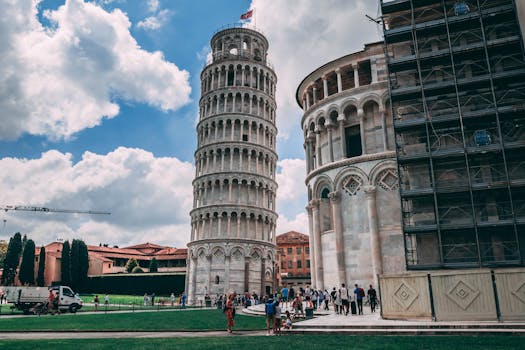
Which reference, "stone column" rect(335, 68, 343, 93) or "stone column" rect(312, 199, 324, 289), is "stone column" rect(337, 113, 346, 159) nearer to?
"stone column" rect(335, 68, 343, 93)

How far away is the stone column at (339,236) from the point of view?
1100 inches

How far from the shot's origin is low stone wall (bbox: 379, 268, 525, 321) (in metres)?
15.8

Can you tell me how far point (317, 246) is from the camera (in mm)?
30547

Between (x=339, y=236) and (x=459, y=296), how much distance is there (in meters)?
12.3

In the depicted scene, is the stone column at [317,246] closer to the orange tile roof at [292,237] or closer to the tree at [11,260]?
the tree at [11,260]

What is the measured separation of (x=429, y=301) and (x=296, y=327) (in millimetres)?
5499

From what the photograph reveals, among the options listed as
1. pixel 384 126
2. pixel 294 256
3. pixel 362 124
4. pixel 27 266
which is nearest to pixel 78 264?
pixel 27 266

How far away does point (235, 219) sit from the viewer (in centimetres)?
5378

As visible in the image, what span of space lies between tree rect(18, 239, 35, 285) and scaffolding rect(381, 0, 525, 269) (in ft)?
211

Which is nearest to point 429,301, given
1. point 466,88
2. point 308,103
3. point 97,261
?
point 466,88

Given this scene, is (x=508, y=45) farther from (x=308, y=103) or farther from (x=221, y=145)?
(x=221, y=145)

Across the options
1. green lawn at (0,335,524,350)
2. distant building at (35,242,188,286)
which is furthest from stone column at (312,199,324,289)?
distant building at (35,242,188,286)

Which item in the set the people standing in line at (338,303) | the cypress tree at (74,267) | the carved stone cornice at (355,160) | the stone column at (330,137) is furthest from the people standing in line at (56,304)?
the cypress tree at (74,267)

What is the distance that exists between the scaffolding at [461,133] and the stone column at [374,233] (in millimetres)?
2151
